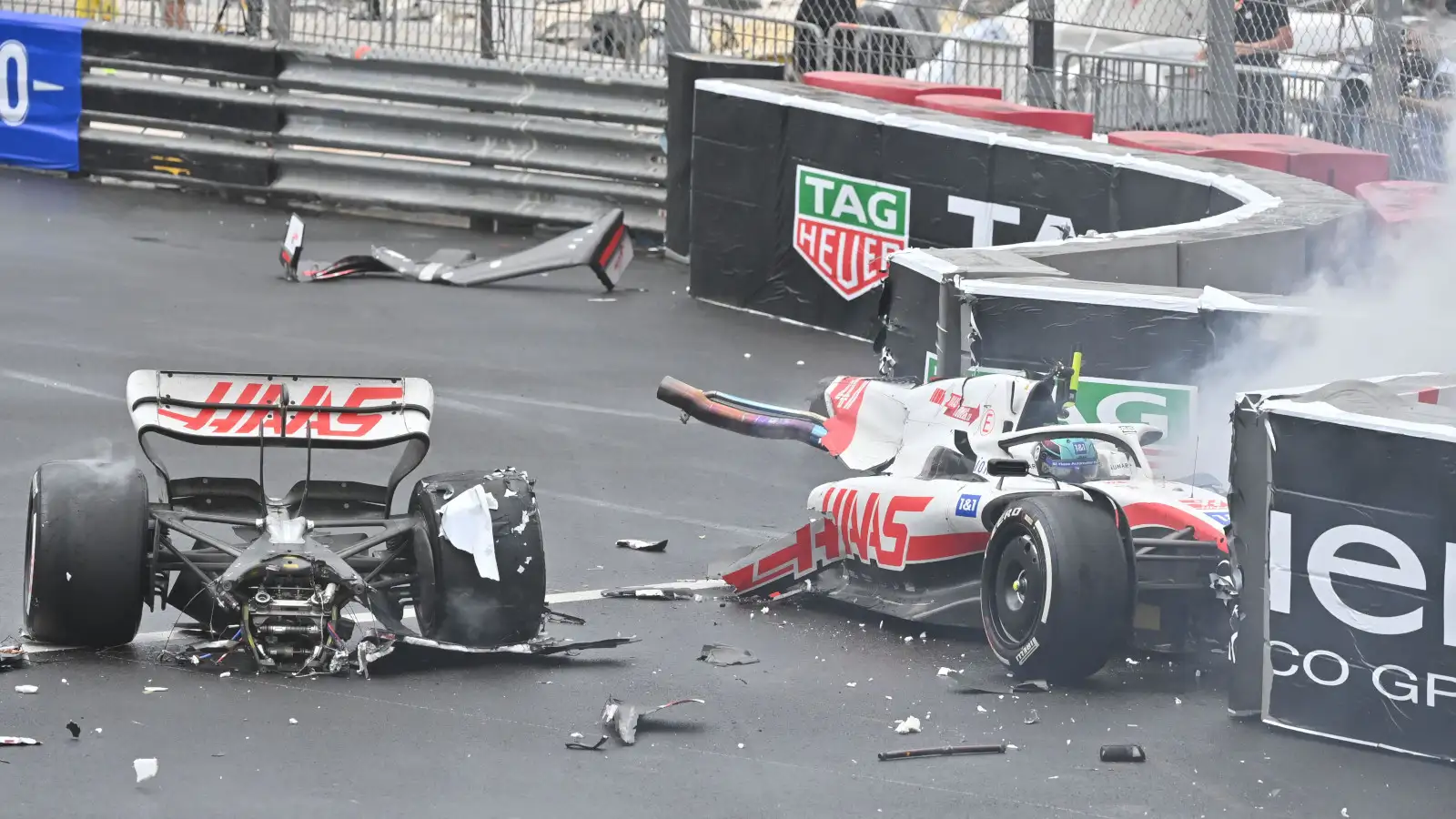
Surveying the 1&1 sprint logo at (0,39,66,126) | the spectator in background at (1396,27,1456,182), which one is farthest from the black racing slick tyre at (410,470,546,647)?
the 1&1 sprint logo at (0,39,66,126)

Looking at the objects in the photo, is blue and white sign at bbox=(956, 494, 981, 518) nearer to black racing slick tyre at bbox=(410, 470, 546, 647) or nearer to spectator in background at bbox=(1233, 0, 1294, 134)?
black racing slick tyre at bbox=(410, 470, 546, 647)

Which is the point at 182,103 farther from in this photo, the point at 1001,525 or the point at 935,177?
the point at 1001,525

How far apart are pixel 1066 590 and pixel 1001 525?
459mm

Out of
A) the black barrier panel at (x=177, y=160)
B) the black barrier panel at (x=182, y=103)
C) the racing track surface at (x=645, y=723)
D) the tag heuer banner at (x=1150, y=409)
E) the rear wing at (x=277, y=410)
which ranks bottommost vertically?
the racing track surface at (x=645, y=723)

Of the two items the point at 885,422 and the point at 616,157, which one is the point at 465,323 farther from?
the point at 885,422

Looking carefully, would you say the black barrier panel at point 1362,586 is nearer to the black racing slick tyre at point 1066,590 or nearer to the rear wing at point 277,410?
the black racing slick tyre at point 1066,590

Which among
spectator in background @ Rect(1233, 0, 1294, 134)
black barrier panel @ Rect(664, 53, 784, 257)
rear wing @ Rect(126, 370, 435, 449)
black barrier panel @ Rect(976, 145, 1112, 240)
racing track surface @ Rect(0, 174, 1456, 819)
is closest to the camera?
racing track surface @ Rect(0, 174, 1456, 819)

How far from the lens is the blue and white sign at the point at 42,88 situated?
1945 centimetres

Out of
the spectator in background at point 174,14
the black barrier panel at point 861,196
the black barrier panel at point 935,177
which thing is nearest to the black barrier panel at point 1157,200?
the black barrier panel at point 861,196

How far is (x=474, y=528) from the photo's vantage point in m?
6.95

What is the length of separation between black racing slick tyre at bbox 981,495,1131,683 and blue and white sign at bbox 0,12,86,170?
48.5 feet

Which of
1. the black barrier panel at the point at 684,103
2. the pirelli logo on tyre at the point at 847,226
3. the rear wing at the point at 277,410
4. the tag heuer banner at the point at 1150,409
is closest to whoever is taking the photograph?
the rear wing at the point at 277,410

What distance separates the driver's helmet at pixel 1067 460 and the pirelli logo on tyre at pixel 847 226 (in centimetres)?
607

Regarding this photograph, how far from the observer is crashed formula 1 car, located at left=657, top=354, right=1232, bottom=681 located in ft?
22.2
